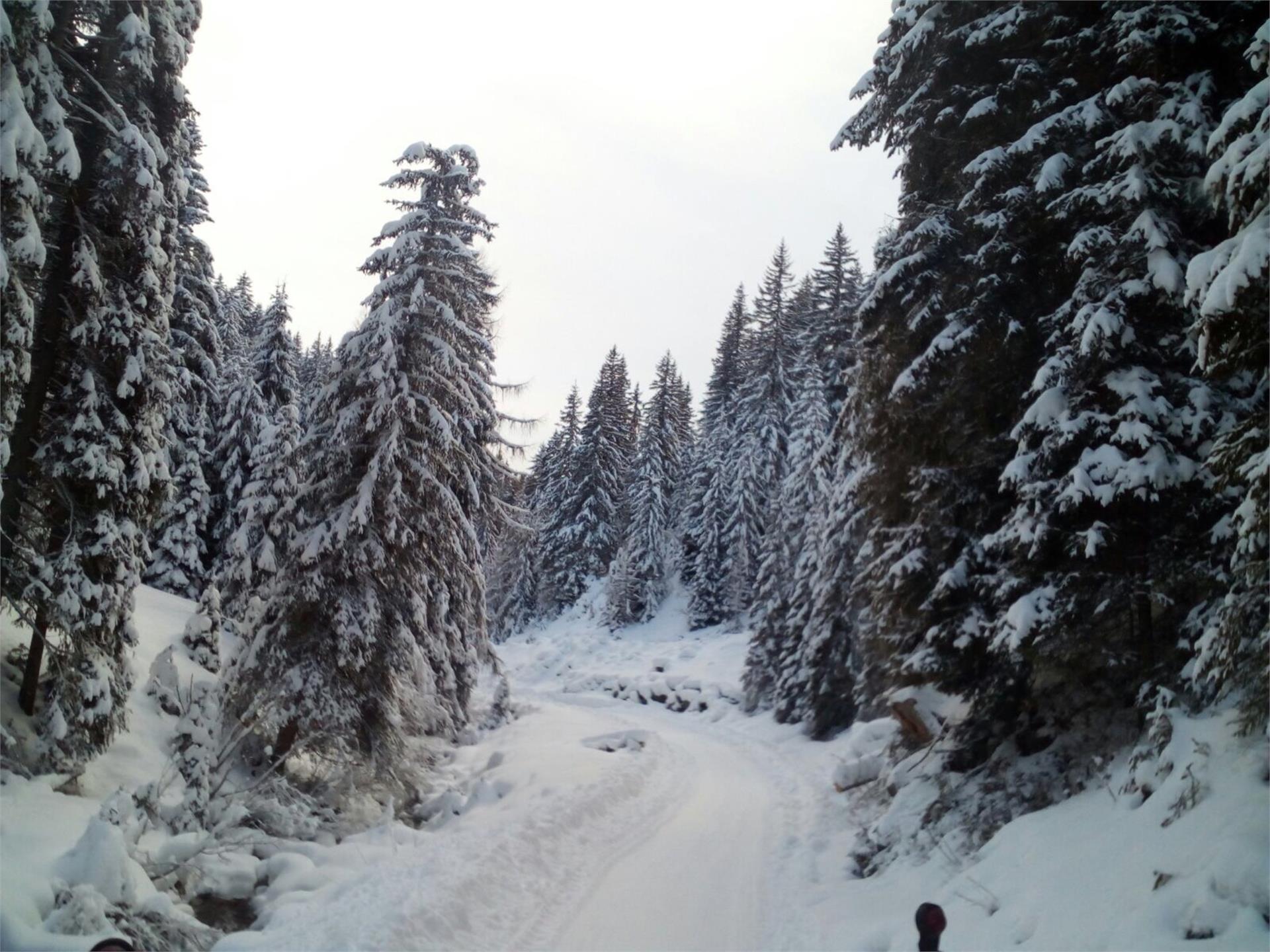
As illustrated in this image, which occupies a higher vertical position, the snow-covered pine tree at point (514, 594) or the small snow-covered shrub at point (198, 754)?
the snow-covered pine tree at point (514, 594)

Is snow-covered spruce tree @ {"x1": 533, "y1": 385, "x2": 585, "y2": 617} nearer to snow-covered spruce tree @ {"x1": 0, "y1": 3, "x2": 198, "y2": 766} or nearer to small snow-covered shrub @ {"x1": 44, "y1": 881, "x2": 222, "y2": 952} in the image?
snow-covered spruce tree @ {"x1": 0, "y1": 3, "x2": 198, "y2": 766}

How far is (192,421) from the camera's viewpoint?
27.3m

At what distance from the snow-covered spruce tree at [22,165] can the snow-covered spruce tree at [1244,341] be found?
11662mm

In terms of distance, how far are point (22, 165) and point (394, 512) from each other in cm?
759

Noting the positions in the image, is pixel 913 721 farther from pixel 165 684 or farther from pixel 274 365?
pixel 274 365

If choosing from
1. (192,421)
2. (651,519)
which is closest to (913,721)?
(192,421)

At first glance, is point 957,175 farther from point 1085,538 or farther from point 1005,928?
point 1005,928

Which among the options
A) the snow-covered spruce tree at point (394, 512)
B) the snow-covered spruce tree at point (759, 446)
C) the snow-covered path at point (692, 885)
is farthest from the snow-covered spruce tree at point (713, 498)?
the snow-covered spruce tree at point (394, 512)

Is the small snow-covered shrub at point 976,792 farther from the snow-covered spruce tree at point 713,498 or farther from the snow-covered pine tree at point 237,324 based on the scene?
the snow-covered spruce tree at point 713,498

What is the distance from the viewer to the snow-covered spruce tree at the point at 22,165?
846 cm

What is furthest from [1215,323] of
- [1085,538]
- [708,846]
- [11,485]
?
[11,485]

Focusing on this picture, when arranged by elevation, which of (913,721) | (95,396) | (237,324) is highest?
(237,324)

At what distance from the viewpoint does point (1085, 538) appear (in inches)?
334

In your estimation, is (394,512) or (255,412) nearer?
(394,512)
